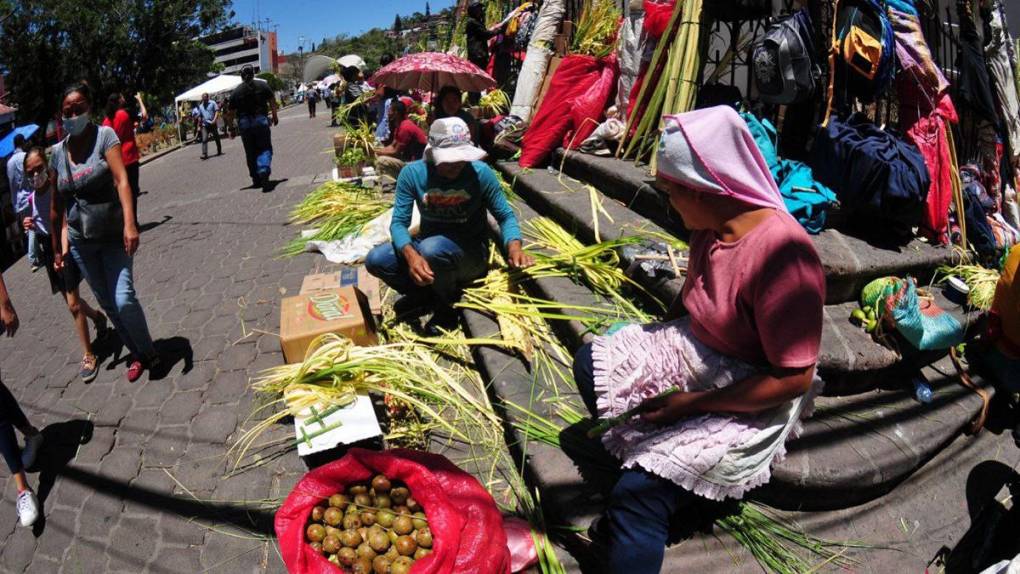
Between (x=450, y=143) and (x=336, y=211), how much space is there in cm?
362

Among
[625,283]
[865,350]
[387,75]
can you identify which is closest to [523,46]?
[387,75]

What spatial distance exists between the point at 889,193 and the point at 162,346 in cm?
483

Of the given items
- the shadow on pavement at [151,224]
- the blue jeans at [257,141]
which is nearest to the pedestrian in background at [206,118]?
the blue jeans at [257,141]

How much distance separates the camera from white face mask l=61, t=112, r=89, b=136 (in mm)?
3094

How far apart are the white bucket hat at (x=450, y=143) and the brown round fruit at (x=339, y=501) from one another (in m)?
1.96

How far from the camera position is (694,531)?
2.18 m

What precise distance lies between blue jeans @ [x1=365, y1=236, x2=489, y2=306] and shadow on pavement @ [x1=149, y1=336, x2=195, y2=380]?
1.36 metres

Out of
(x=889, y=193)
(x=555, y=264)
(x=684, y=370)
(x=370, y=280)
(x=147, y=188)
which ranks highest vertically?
(x=889, y=193)

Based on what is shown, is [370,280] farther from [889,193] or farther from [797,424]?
[889,193]

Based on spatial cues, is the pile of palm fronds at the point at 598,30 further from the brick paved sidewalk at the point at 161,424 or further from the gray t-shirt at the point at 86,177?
the gray t-shirt at the point at 86,177

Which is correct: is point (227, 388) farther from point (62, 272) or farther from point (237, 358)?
point (62, 272)

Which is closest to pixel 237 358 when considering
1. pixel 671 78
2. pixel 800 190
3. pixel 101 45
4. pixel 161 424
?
pixel 161 424

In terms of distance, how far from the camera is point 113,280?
133 inches

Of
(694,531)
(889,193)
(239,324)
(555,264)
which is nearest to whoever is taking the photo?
(694,531)
